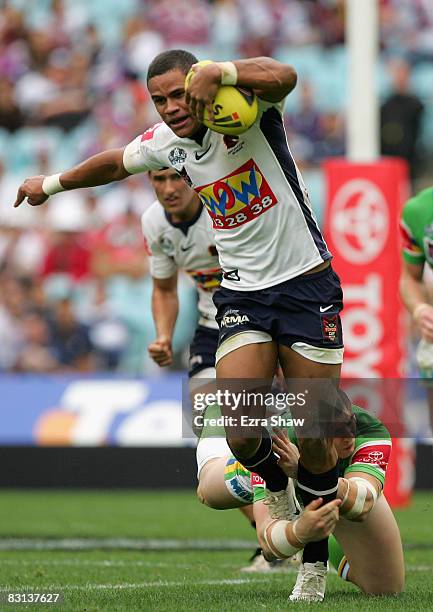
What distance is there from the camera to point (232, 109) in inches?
186

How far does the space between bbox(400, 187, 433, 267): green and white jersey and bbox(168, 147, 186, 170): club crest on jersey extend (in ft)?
7.41

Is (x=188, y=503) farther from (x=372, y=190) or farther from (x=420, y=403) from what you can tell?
(x=372, y=190)

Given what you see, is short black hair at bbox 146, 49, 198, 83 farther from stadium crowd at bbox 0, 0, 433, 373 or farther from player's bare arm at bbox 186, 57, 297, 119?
stadium crowd at bbox 0, 0, 433, 373

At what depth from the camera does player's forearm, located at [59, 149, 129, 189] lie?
5.47m

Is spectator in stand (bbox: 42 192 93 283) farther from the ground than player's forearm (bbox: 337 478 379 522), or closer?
farther from the ground

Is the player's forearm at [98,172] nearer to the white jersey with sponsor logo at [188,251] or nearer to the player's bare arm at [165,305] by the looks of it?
the white jersey with sponsor logo at [188,251]

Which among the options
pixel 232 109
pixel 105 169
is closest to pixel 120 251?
pixel 105 169

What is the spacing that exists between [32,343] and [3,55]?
20.6 ft

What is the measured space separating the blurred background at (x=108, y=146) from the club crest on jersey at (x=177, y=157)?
6.26m

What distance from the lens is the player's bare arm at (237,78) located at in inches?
182

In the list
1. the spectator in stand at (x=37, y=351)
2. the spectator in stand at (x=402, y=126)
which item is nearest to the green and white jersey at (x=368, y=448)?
the spectator in stand at (x=37, y=351)

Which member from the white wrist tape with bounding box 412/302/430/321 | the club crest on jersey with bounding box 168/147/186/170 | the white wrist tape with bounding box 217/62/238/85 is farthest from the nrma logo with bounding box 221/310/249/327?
the white wrist tape with bounding box 412/302/430/321

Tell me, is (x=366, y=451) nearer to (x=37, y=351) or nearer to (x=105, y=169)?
(x=105, y=169)

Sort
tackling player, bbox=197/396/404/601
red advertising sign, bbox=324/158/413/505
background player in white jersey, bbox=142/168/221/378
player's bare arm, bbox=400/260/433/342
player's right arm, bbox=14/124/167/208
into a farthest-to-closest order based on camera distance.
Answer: red advertising sign, bbox=324/158/413/505 < background player in white jersey, bbox=142/168/221/378 < player's bare arm, bbox=400/260/433/342 < player's right arm, bbox=14/124/167/208 < tackling player, bbox=197/396/404/601
